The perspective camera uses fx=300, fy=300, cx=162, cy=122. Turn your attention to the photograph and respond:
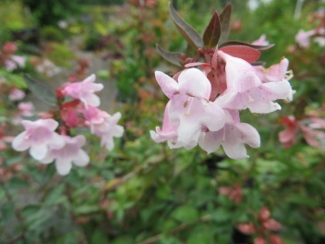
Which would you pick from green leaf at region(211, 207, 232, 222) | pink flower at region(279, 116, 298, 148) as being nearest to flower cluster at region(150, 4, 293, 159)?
pink flower at region(279, 116, 298, 148)

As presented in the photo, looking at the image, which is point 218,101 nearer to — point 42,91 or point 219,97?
point 219,97

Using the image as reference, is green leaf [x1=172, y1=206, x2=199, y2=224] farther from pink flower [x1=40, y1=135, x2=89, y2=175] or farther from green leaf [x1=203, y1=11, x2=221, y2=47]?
green leaf [x1=203, y1=11, x2=221, y2=47]

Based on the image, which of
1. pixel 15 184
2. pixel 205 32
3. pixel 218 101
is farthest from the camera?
pixel 15 184

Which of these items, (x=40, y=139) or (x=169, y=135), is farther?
(x=40, y=139)

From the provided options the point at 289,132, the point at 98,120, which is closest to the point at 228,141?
the point at 98,120

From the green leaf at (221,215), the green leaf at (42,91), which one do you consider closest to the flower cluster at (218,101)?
the green leaf at (42,91)

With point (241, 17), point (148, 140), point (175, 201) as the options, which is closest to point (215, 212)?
point (175, 201)

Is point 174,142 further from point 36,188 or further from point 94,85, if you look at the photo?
point 36,188
